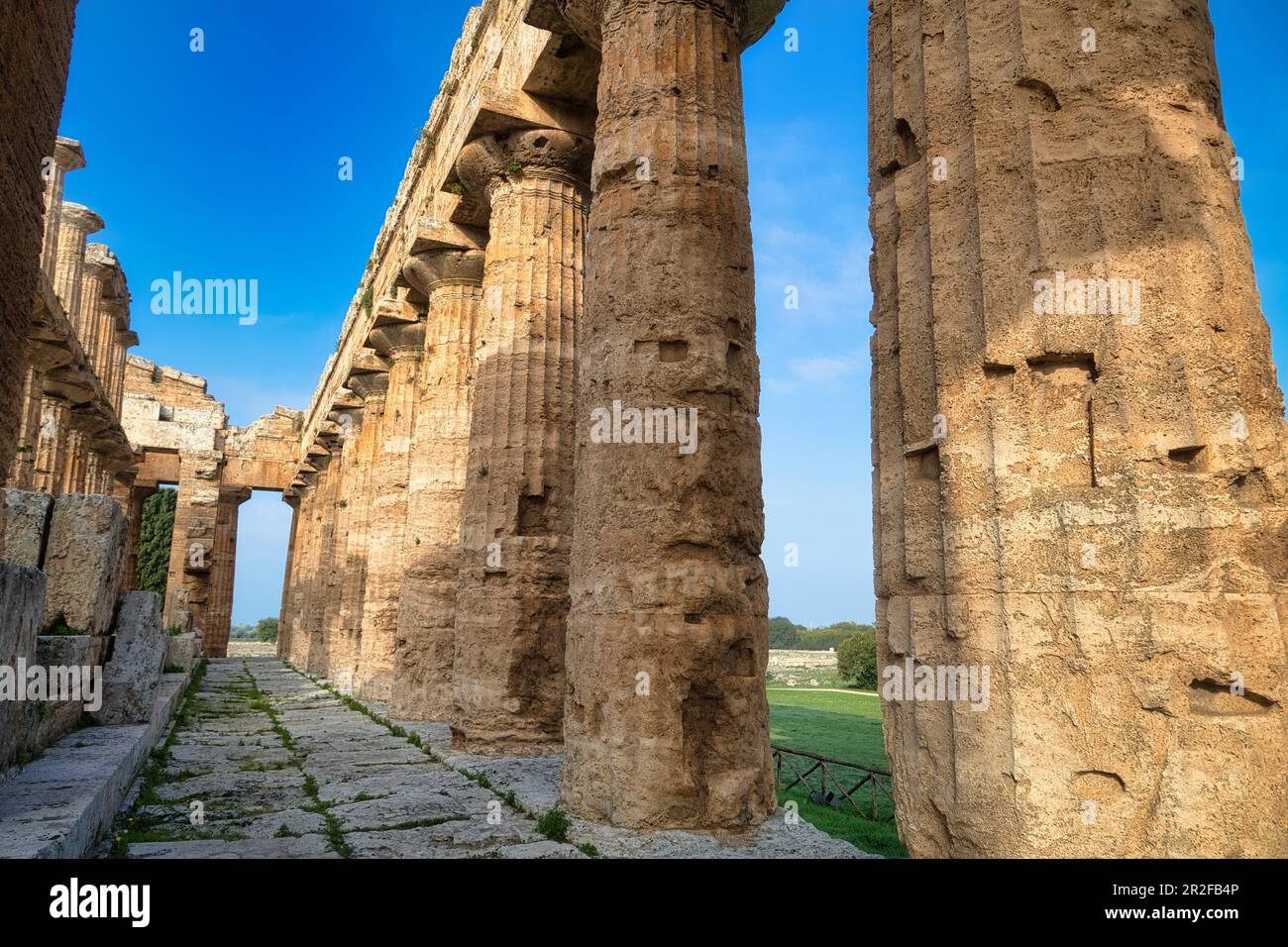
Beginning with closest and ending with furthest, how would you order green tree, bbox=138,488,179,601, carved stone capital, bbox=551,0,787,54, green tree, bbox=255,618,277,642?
carved stone capital, bbox=551,0,787,54, green tree, bbox=138,488,179,601, green tree, bbox=255,618,277,642

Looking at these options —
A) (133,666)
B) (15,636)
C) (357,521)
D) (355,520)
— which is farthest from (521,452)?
(355,520)

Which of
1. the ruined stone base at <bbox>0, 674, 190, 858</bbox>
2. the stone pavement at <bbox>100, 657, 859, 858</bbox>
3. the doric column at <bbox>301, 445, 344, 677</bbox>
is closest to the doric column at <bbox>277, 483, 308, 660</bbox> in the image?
the doric column at <bbox>301, 445, 344, 677</bbox>

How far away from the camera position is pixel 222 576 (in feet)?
95.9

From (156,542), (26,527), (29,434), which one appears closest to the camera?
(26,527)

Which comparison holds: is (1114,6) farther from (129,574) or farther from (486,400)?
(129,574)

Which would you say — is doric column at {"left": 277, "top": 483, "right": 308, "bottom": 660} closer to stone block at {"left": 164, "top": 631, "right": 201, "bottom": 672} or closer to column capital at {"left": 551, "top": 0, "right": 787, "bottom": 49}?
stone block at {"left": 164, "top": 631, "right": 201, "bottom": 672}

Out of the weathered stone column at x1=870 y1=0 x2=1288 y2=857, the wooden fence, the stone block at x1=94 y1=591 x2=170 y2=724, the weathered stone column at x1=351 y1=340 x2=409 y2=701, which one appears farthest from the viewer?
the weathered stone column at x1=351 y1=340 x2=409 y2=701

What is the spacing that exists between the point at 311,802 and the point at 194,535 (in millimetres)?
24187

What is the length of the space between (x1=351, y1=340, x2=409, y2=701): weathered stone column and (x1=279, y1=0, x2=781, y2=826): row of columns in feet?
18.7

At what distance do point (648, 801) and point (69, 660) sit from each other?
4.63 meters

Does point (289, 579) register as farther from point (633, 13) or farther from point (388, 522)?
point (633, 13)

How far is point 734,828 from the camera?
17.4ft

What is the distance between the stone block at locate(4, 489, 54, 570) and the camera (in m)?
6.73
